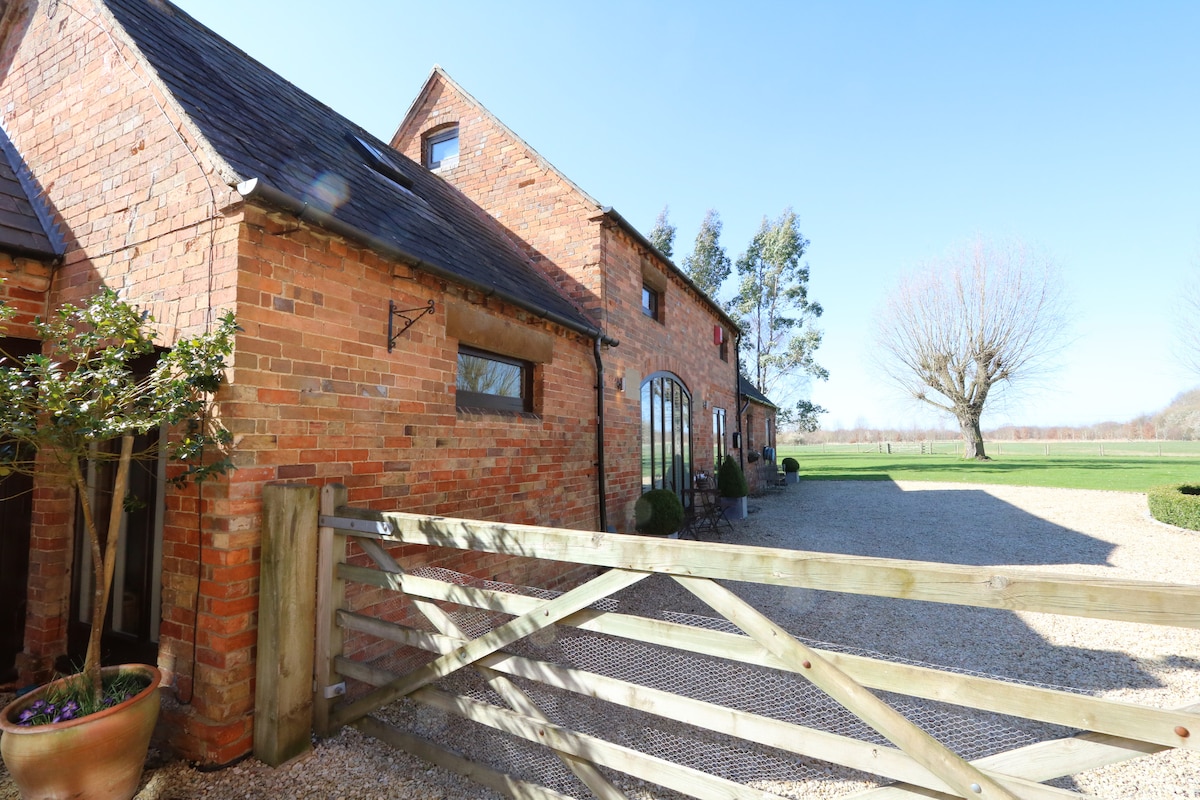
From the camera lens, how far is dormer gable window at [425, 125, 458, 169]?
353 inches

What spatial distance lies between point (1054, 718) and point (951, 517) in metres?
12.0

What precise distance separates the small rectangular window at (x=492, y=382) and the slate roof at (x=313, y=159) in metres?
0.66

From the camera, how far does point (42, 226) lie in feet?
12.9

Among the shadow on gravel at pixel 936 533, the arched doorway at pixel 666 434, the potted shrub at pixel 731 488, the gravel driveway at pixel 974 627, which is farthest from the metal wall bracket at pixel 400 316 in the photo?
the potted shrub at pixel 731 488

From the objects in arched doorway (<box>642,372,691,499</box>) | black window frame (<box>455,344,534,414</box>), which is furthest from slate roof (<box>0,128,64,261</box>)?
arched doorway (<box>642,372,691,499</box>)

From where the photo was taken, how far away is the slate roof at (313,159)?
3510mm

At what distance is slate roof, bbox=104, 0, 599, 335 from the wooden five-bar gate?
215 cm

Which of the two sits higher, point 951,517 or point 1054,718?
point 1054,718

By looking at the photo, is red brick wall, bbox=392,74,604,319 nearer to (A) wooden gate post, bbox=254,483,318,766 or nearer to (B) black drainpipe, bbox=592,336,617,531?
(B) black drainpipe, bbox=592,336,617,531

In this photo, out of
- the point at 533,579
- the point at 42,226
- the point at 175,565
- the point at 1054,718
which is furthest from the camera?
the point at 533,579

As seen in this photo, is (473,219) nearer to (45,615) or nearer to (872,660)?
(45,615)

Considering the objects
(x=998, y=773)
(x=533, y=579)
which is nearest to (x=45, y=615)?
(x=533, y=579)

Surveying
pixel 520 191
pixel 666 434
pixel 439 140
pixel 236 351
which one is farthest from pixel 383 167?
pixel 666 434

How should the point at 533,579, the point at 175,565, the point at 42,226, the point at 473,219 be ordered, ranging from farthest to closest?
the point at 473,219 < the point at 533,579 < the point at 42,226 < the point at 175,565
